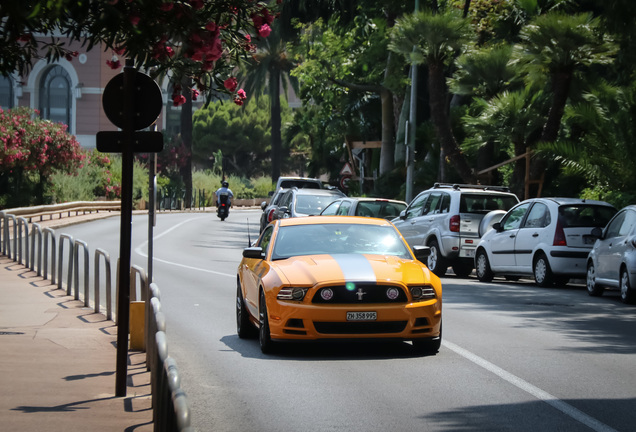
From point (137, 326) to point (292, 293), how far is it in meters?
1.74

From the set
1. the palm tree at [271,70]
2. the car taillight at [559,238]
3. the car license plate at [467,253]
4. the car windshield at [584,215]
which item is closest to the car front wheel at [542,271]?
the car taillight at [559,238]

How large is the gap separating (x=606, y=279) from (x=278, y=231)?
24.8 feet

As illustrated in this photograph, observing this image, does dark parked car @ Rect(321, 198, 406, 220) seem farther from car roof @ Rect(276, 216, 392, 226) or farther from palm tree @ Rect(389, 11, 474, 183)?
car roof @ Rect(276, 216, 392, 226)

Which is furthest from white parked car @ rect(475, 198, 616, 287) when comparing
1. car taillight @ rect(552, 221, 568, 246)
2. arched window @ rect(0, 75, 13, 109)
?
arched window @ rect(0, 75, 13, 109)

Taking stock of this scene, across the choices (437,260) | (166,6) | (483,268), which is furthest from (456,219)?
(166,6)

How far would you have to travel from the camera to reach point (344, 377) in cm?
992

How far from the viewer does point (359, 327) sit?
10914mm

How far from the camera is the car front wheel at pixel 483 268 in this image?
72.4 ft

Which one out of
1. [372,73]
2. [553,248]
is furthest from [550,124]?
[372,73]

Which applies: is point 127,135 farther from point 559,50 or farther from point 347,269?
point 559,50

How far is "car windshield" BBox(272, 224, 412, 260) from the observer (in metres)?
12.1

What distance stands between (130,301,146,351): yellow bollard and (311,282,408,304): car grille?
1867mm

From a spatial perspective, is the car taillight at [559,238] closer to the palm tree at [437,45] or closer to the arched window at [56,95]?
the palm tree at [437,45]

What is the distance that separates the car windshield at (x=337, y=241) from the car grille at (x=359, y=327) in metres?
1.31
